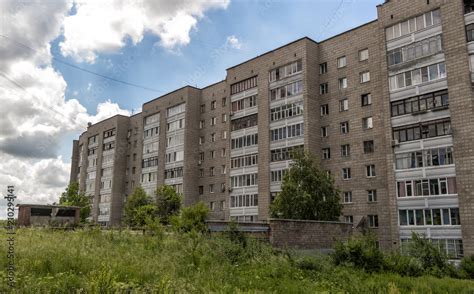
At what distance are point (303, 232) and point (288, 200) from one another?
9.26m

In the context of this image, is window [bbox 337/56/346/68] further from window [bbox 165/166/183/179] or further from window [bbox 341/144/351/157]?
window [bbox 165/166/183/179]

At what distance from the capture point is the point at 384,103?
37312 mm

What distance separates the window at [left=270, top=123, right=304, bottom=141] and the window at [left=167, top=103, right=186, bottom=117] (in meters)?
18.5

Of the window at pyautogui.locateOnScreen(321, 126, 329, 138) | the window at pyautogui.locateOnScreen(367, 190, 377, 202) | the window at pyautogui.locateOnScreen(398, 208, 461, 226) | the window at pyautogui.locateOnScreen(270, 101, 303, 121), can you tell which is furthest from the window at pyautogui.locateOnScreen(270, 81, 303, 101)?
the window at pyautogui.locateOnScreen(398, 208, 461, 226)

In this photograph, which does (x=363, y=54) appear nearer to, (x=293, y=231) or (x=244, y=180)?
(x=244, y=180)

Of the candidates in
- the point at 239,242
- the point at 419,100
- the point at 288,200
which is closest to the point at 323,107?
the point at 419,100

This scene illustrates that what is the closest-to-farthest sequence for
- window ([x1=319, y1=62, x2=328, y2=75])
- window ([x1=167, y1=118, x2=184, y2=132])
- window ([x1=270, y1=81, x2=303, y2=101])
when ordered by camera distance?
window ([x1=270, y1=81, x2=303, y2=101]) < window ([x1=319, y1=62, x2=328, y2=75]) < window ([x1=167, y1=118, x2=184, y2=132])

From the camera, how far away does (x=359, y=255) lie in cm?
2070

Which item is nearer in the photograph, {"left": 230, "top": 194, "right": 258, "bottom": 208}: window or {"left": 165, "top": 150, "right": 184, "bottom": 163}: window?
{"left": 230, "top": 194, "right": 258, "bottom": 208}: window

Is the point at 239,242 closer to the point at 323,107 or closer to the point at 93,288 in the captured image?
the point at 93,288

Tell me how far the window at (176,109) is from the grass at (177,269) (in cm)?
4034

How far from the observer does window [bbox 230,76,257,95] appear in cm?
4959

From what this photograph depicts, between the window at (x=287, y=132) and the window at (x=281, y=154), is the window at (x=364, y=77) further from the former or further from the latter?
the window at (x=281, y=154)

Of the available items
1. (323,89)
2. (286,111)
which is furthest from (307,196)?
(323,89)
